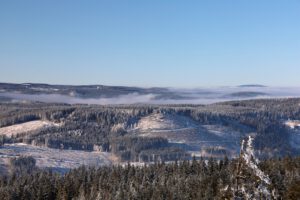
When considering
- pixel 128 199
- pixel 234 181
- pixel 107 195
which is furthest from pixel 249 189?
pixel 107 195

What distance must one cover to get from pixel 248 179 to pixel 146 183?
130433 millimetres

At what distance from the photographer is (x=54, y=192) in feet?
514

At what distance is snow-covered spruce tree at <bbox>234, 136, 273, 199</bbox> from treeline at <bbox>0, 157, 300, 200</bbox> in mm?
89293

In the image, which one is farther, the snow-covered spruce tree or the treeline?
the treeline

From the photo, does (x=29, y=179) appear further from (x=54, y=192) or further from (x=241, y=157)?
(x=241, y=157)

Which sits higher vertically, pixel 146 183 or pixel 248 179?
pixel 248 179

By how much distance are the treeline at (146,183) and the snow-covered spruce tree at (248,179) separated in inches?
3515

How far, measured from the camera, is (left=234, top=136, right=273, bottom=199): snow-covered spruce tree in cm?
2036

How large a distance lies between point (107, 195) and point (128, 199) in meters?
12.8

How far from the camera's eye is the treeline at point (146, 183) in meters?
126

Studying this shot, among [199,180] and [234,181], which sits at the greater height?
[234,181]

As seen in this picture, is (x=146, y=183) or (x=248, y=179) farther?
(x=146, y=183)

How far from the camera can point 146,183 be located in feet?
491

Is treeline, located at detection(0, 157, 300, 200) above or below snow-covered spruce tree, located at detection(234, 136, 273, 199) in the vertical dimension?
below
